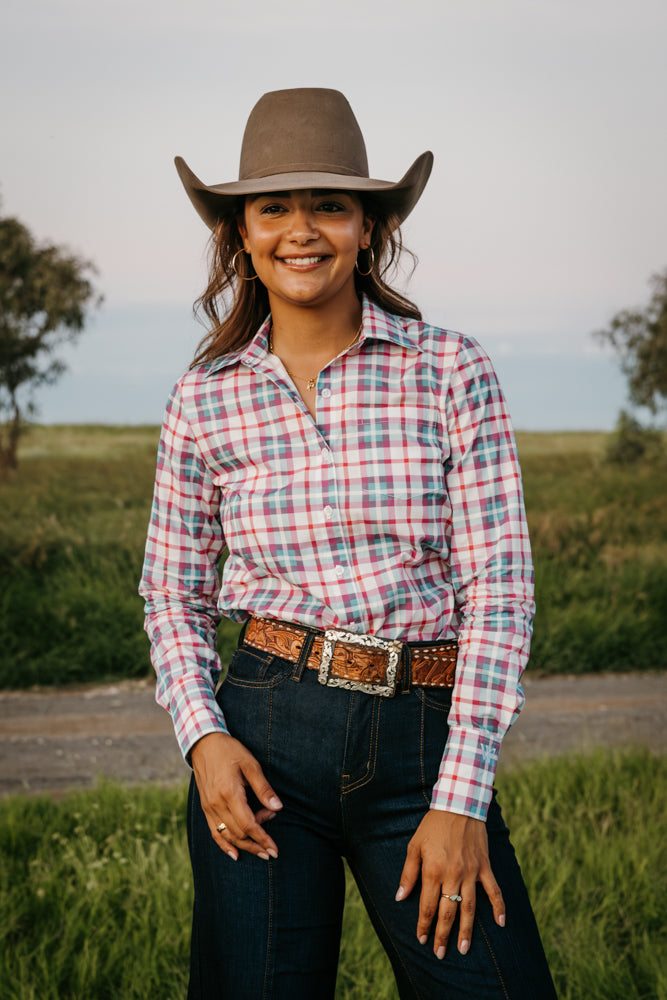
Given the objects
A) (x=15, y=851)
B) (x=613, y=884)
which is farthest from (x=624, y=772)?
(x=15, y=851)

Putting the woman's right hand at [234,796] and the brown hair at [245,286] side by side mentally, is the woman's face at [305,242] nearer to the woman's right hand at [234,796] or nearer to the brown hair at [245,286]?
the brown hair at [245,286]

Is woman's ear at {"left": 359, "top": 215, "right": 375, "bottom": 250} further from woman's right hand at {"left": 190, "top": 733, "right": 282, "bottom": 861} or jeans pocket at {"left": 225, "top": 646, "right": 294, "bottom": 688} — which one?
woman's right hand at {"left": 190, "top": 733, "right": 282, "bottom": 861}

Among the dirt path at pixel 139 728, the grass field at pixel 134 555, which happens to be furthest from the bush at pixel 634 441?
the dirt path at pixel 139 728

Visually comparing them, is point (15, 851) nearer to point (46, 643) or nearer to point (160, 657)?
point (160, 657)

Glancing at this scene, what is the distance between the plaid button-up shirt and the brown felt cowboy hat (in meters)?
0.22

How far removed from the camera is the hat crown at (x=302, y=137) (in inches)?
66.2

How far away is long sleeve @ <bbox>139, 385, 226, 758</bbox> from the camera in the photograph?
5.66ft

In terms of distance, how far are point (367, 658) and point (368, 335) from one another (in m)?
0.53

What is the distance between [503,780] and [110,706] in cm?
228

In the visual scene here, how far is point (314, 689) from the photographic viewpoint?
1557 mm

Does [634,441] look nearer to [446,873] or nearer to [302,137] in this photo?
[302,137]

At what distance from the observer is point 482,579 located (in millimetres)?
1546

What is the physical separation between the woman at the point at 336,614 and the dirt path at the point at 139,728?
2455mm

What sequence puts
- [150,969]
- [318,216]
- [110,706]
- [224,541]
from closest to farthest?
[318,216] → [224,541] → [150,969] → [110,706]
